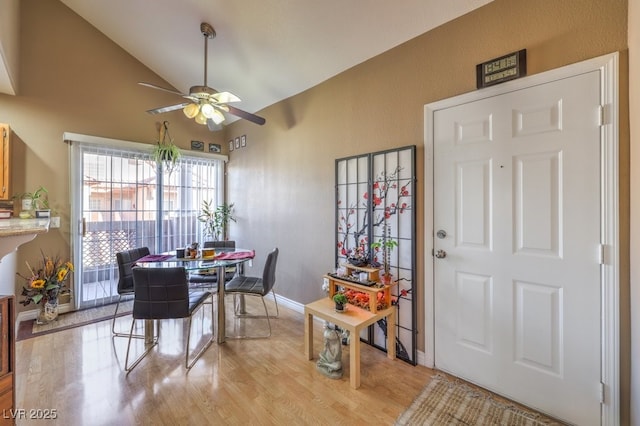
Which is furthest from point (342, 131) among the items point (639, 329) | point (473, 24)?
point (639, 329)

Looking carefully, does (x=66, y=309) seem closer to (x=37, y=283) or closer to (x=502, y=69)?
(x=37, y=283)

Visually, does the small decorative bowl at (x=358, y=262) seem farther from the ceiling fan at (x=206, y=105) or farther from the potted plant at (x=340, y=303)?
the ceiling fan at (x=206, y=105)

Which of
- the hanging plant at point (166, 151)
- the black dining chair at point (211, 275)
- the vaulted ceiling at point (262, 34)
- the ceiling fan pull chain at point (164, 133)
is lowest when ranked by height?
the black dining chair at point (211, 275)

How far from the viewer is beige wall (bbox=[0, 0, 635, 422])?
1690mm

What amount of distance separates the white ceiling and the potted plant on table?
2.82 metres

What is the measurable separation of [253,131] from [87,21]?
7.76 ft

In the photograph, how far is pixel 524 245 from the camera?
5.82 feet

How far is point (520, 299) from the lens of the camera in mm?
1791

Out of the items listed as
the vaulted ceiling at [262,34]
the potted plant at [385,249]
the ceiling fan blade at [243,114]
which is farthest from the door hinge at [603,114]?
the ceiling fan blade at [243,114]

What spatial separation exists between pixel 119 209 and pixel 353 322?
354cm

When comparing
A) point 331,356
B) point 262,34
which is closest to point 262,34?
point 262,34

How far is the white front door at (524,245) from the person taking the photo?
156 cm

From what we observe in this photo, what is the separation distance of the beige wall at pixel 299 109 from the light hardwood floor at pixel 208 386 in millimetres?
667

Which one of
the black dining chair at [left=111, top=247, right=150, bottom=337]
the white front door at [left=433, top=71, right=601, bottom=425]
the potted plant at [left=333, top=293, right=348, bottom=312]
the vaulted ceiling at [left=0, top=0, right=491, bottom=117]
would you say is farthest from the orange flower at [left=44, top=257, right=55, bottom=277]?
the white front door at [left=433, top=71, right=601, bottom=425]
